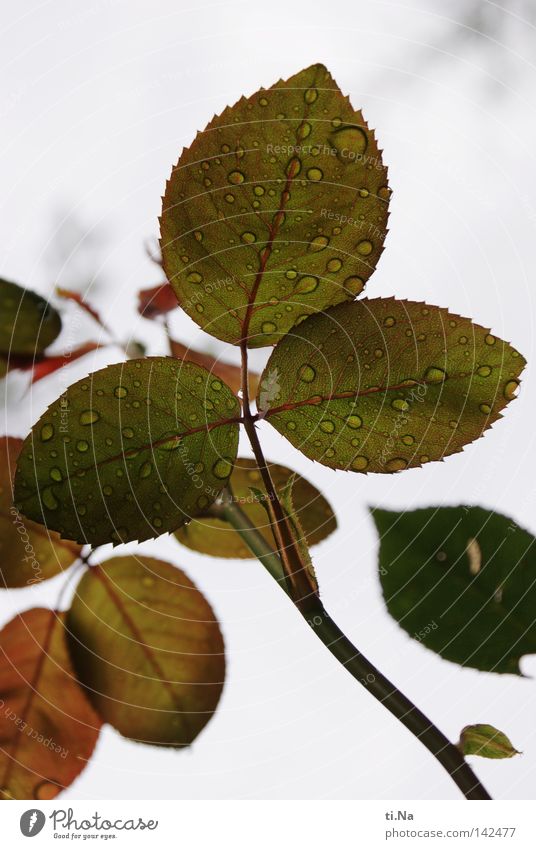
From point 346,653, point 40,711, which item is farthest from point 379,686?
point 40,711

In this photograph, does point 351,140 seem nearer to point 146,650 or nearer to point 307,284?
point 307,284

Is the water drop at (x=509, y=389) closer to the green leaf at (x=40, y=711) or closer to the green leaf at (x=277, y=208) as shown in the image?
the green leaf at (x=277, y=208)

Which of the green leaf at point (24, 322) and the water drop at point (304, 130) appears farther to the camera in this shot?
the green leaf at point (24, 322)

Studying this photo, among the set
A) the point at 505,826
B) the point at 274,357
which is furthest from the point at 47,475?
the point at 505,826

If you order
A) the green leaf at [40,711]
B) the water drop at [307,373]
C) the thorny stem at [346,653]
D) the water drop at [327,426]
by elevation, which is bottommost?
the green leaf at [40,711]

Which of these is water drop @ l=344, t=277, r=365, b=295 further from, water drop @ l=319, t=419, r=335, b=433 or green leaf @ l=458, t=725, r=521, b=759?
green leaf @ l=458, t=725, r=521, b=759

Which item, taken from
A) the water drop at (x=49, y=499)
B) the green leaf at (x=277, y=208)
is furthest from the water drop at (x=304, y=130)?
the water drop at (x=49, y=499)

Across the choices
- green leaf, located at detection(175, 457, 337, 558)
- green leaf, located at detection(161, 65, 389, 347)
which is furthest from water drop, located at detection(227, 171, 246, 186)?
green leaf, located at detection(175, 457, 337, 558)
